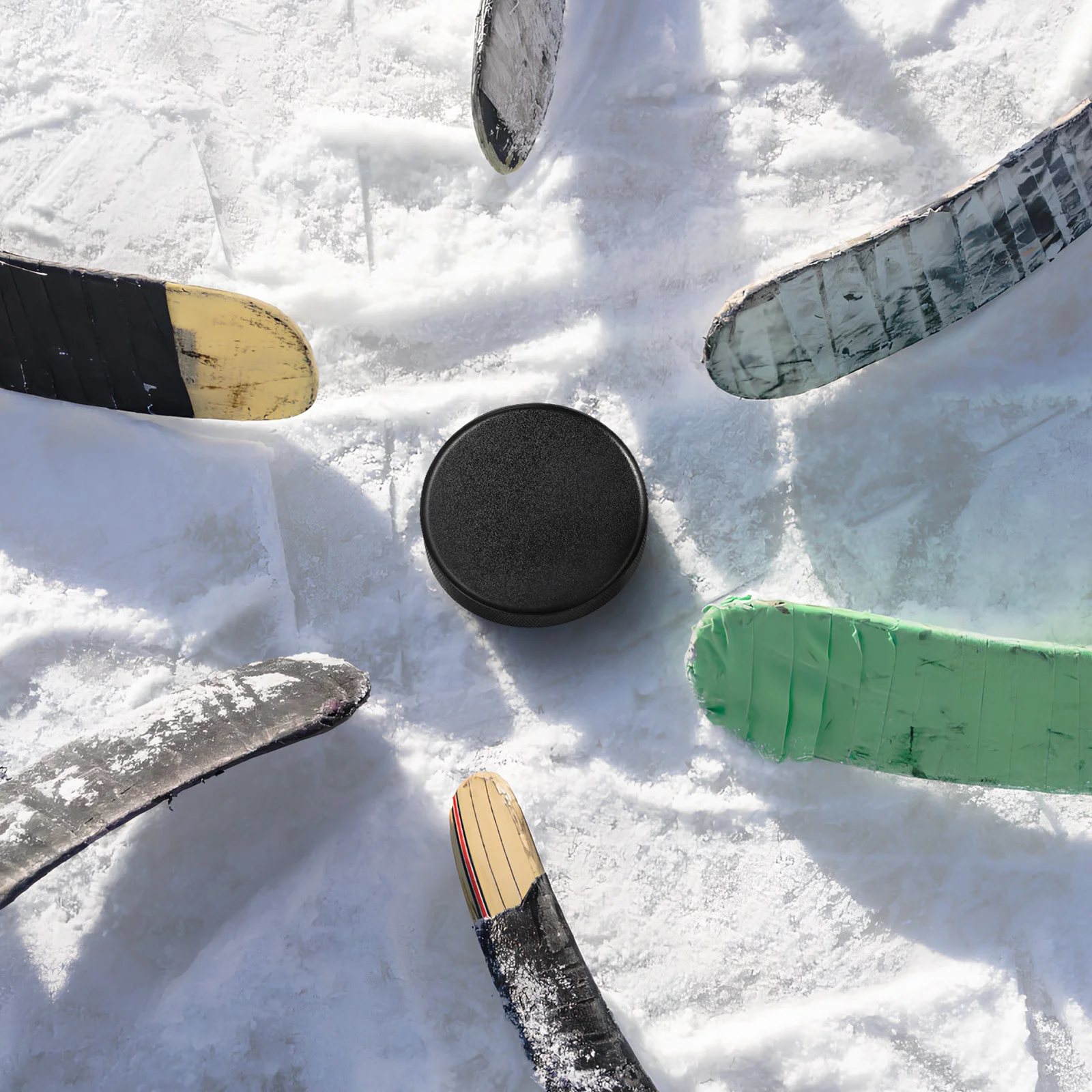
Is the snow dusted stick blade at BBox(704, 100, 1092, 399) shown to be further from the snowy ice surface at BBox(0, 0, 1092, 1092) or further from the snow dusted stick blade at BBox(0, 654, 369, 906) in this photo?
the snow dusted stick blade at BBox(0, 654, 369, 906)

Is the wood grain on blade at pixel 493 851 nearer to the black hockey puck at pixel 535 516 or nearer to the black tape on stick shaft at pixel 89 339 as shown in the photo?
the black hockey puck at pixel 535 516

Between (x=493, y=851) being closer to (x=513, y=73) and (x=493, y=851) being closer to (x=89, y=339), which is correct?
(x=89, y=339)

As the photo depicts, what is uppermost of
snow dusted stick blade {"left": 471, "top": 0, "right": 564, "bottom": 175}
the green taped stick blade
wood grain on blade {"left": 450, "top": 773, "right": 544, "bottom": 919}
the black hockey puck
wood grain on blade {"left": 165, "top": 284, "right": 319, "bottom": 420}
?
snow dusted stick blade {"left": 471, "top": 0, "right": 564, "bottom": 175}

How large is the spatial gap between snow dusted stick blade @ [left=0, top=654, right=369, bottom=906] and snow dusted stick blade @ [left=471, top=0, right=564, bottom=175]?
1.30m

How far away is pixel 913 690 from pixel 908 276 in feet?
3.01

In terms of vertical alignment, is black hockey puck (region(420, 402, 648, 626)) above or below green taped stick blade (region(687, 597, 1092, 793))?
above

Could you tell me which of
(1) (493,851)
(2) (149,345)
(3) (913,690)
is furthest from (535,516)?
(2) (149,345)

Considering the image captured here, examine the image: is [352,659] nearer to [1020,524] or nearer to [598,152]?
[598,152]

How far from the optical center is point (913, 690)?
1992mm

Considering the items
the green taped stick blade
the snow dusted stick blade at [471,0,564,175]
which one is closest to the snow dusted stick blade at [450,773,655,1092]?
the green taped stick blade

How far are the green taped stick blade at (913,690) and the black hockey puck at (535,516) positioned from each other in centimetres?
31

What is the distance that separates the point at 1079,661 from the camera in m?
1.98

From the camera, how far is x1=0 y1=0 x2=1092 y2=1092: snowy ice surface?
2080mm

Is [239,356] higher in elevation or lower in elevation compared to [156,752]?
higher
